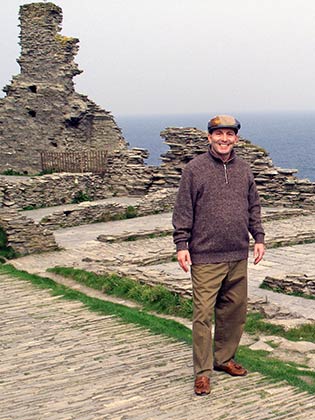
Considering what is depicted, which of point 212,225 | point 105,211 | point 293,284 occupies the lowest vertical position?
point 105,211

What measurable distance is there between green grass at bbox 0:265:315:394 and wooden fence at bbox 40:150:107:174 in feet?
51.9

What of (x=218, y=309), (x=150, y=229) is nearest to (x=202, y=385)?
(x=218, y=309)

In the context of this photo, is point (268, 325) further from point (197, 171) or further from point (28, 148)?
Result: point (28, 148)

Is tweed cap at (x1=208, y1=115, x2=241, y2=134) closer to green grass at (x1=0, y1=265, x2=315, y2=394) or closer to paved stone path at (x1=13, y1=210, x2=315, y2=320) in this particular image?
green grass at (x1=0, y1=265, x2=315, y2=394)

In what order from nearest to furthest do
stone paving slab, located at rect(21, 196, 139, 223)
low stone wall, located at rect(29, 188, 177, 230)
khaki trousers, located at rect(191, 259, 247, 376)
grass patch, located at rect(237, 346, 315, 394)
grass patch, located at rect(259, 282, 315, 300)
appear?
grass patch, located at rect(237, 346, 315, 394) → khaki trousers, located at rect(191, 259, 247, 376) → grass patch, located at rect(259, 282, 315, 300) → low stone wall, located at rect(29, 188, 177, 230) → stone paving slab, located at rect(21, 196, 139, 223)

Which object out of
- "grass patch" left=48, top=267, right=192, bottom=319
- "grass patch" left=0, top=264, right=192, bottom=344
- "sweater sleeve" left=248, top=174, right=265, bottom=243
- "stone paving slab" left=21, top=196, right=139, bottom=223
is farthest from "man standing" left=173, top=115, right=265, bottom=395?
"stone paving slab" left=21, top=196, right=139, bottom=223

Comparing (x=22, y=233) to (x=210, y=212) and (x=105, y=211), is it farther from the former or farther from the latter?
(x=210, y=212)

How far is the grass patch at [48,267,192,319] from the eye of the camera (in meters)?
9.43

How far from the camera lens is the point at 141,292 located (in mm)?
10164

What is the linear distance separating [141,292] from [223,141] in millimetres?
4561

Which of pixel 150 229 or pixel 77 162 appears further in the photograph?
pixel 77 162

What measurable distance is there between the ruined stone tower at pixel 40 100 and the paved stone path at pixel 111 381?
22.1 metres

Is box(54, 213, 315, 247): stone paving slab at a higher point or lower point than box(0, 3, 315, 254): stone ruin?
lower

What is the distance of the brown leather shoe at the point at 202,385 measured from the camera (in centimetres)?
567
